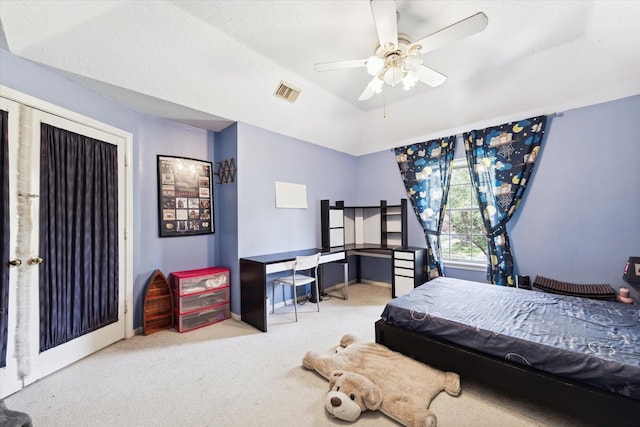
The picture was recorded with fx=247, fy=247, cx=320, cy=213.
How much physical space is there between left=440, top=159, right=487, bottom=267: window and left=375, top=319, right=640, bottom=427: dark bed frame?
2.14m

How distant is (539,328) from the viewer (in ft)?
5.49

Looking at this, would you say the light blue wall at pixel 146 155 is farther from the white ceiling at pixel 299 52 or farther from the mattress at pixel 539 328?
the mattress at pixel 539 328

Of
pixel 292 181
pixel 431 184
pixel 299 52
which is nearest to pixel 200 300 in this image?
pixel 292 181

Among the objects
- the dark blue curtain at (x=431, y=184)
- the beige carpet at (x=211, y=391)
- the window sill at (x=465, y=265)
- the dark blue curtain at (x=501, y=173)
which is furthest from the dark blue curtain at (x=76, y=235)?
the dark blue curtain at (x=501, y=173)

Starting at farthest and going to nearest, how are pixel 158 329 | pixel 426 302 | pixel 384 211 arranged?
pixel 384 211 < pixel 158 329 < pixel 426 302

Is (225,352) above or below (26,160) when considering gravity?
below

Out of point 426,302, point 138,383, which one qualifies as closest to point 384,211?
Answer: point 426,302

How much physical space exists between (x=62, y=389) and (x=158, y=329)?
94cm

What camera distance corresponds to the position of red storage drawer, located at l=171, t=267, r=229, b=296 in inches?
108

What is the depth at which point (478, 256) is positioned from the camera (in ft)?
11.7

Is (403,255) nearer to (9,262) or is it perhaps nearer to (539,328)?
(539,328)

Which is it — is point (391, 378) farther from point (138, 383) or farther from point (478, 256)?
point (478, 256)

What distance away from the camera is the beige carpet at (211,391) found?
1520mm

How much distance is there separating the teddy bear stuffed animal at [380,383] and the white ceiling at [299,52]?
8.96ft
